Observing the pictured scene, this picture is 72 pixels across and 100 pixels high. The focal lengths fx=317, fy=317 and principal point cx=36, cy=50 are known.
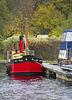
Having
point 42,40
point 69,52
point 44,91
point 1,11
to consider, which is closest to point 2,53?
point 42,40

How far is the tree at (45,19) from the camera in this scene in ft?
242

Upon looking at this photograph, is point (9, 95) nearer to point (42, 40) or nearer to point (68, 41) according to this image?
point (68, 41)

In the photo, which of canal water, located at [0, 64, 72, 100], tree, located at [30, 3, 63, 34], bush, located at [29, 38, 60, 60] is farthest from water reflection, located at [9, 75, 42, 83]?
tree, located at [30, 3, 63, 34]

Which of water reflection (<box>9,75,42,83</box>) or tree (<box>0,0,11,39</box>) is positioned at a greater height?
tree (<box>0,0,11,39</box>)

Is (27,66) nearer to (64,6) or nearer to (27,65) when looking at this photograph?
(27,65)

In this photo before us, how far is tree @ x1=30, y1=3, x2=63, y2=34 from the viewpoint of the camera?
73812 millimetres

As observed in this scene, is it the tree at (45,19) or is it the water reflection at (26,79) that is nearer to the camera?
the water reflection at (26,79)

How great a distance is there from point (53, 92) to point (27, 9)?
54.8m

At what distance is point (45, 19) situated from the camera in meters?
74.4

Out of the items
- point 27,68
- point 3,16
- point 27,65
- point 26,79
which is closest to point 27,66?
point 27,65

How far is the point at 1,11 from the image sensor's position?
252 ft

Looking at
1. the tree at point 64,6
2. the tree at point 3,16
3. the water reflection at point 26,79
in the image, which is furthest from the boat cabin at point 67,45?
the tree at point 64,6

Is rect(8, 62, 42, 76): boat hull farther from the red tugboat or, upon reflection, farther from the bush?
the bush

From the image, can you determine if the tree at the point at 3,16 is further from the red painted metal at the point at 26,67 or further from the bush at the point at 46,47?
the red painted metal at the point at 26,67
